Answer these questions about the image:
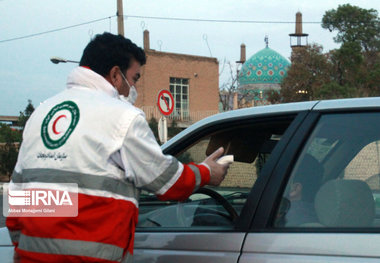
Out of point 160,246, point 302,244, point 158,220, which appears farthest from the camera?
point 158,220

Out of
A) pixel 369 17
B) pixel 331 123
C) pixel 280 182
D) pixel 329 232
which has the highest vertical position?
pixel 369 17

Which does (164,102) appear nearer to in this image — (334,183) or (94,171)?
(334,183)

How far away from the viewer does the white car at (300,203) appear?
7.25ft

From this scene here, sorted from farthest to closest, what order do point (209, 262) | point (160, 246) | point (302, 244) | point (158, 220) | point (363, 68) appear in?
1. point (363, 68)
2. point (158, 220)
3. point (160, 246)
4. point (209, 262)
5. point (302, 244)

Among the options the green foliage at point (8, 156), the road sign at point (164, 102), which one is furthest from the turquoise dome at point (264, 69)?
the road sign at point (164, 102)

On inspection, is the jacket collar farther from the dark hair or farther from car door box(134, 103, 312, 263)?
car door box(134, 103, 312, 263)

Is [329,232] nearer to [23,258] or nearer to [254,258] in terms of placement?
[254,258]

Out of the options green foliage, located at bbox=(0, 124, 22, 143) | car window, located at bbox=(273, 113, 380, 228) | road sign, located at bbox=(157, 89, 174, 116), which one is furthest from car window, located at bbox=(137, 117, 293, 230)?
green foliage, located at bbox=(0, 124, 22, 143)

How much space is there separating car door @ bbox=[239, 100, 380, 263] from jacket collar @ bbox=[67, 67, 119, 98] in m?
0.73

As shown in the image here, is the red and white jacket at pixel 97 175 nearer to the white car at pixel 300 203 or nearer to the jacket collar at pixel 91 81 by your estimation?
the jacket collar at pixel 91 81

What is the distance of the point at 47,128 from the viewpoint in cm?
232

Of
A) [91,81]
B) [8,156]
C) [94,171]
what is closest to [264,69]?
[8,156]

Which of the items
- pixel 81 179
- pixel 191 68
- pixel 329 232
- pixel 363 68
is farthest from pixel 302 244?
pixel 191 68

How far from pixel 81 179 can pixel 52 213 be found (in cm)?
17
